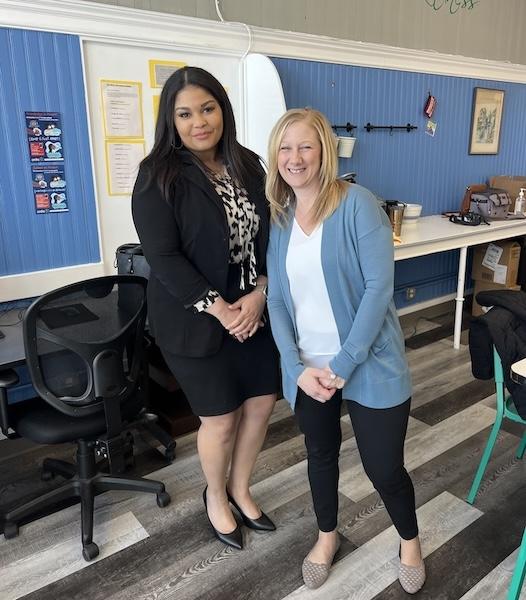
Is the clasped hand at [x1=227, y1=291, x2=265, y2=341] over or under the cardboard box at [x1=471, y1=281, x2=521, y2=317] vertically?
over

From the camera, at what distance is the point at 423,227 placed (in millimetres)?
3701

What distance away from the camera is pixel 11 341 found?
6.59ft

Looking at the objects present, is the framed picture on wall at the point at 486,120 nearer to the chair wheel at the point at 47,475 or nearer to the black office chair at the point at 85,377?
the black office chair at the point at 85,377

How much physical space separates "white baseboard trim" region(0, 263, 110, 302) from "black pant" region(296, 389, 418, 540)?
1419 millimetres

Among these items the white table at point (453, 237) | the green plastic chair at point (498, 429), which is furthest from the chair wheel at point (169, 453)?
the white table at point (453, 237)

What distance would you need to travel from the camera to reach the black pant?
57.4 inches

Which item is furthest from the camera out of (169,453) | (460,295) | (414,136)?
(414,136)

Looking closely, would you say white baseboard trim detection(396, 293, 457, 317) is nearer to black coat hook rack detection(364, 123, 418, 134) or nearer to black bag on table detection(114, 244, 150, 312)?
black coat hook rack detection(364, 123, 418, 134)

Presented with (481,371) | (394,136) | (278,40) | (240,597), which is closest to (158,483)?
(240,597)

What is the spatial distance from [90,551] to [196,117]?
146 cm

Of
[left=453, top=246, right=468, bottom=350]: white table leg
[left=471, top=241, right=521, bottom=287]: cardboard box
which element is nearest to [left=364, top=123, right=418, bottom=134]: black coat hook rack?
[left=453, top=246, right=468, bottom=350]: white table leg

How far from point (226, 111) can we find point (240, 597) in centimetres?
147

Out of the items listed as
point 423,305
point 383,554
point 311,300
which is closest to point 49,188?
point 311,300

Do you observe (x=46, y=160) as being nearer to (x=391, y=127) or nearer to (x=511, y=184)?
(x=391, y=127)
